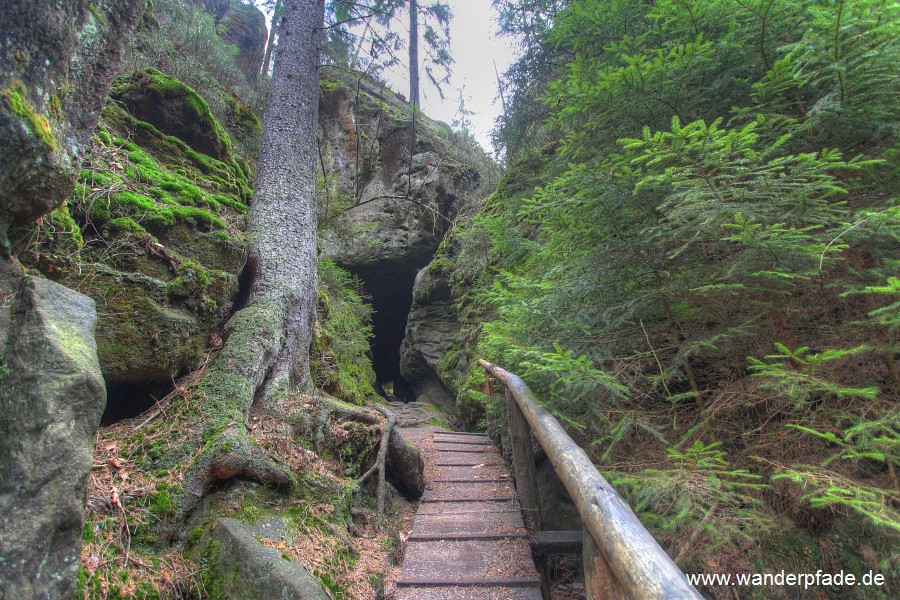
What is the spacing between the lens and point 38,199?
1.75 m

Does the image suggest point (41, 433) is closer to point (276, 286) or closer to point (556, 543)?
point (276, 286)

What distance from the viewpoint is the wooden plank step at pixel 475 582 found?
2906mm

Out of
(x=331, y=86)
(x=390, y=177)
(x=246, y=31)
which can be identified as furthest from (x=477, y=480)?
(x=246, y=31)

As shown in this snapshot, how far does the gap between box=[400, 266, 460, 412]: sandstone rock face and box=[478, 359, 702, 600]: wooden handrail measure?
1062 centimetres

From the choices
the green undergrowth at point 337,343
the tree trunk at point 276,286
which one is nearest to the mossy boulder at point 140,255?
the tree trunk at point 276,286

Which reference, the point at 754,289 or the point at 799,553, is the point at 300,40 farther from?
the point at 799,553

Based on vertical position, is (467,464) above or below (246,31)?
below

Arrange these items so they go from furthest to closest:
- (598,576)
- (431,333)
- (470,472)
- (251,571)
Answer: (431,333) → (470,472) → (251,571) → (598,576)

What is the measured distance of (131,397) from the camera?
9.71 feet

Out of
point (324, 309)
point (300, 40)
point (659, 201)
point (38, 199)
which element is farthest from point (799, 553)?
point (300, 40)

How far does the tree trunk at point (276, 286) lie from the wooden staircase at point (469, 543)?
4.45ft

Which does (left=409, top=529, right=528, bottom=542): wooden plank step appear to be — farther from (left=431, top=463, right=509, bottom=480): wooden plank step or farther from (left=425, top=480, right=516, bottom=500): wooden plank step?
(left=431, top=463, right=509, bottom=480): wooden plank step

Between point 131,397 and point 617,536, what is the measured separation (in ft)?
11.2

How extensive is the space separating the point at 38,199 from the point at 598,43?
4897 millimetres
